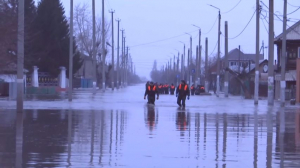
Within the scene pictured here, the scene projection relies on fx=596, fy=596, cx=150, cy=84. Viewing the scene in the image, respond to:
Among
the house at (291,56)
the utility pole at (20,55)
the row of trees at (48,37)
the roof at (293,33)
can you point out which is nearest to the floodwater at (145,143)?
the utility pole at (20,55)

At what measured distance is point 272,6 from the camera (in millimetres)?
38719

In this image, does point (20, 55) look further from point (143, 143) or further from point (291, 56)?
point (291, 56)

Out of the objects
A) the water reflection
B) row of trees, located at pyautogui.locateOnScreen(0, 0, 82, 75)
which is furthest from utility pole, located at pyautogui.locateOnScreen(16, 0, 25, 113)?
row of trees, located at pyautogui.locateOnScreen(0, 0, 82, 75)

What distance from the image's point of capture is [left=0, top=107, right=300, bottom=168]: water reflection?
1230 centimetres

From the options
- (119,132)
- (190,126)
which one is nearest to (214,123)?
(190,126)

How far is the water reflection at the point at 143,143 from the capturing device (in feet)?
40.3

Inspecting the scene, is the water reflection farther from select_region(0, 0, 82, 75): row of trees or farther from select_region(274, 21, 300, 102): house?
select_region(0, 0, 82, 75): row of trees

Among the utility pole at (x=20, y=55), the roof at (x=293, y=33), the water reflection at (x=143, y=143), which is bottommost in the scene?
the water reflection at (x=143, y=143)

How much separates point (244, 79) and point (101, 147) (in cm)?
4954

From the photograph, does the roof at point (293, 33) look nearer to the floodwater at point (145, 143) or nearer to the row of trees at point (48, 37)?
the row of trees at point (48, 37)

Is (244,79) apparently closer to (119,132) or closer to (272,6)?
(272,6)

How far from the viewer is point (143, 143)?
15.5m

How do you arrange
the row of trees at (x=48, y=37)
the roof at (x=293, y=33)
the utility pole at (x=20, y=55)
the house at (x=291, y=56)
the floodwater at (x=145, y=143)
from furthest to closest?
the row of trees at (x=48, y=37)
the house at (x=291, y=56)
the roof at (x=293, y=33)
the utility pole at (x=20, y=55)
the floodwater at (x=145, y=143)

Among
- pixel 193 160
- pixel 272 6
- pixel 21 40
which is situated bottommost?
pixel 193 160
